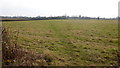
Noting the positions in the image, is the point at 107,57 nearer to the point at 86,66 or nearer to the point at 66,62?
the point at 86,66

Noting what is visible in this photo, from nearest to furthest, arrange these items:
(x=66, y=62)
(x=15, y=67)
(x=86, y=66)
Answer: (x=15, y=67)
(x=86, y=66)
(x=66, y=62)

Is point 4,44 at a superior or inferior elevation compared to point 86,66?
superior

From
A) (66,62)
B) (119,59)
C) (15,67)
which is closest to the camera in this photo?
(15,67)

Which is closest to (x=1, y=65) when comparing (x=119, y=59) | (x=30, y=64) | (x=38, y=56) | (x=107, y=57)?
(x=30, y=64)

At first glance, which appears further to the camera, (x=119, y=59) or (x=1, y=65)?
(x=119, y=59)

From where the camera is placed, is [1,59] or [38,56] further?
[38,56]

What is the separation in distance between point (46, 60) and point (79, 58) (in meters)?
1.92

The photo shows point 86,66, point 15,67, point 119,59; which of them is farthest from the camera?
point 119,59

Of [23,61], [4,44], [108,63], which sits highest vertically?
[4,44]

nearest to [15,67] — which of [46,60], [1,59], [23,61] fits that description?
[23,61]

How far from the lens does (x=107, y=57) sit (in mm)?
7082

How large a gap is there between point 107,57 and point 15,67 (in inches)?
203

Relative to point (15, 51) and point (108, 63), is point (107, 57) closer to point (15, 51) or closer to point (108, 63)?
point (108, 63)

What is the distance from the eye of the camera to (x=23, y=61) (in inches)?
224
